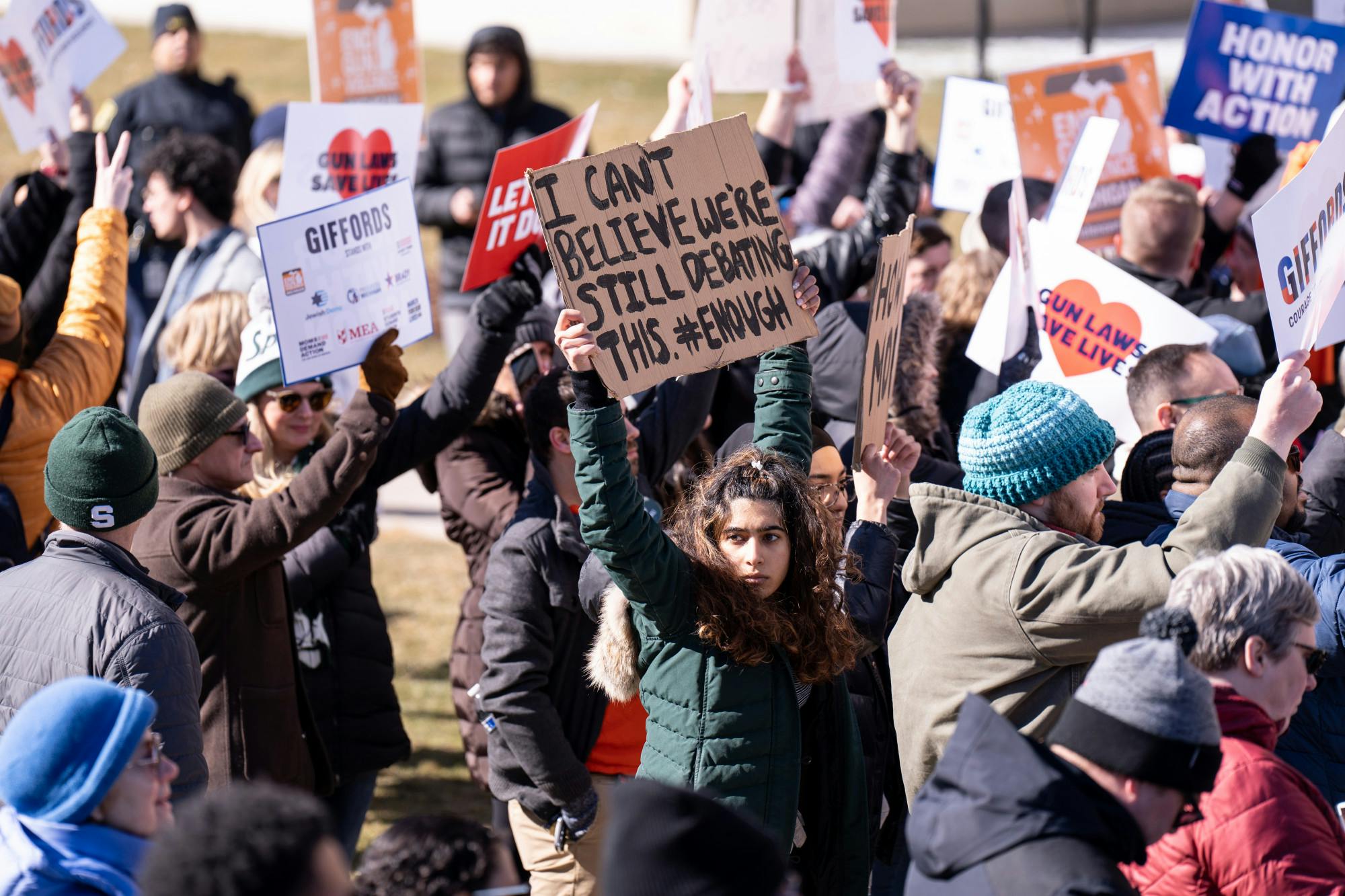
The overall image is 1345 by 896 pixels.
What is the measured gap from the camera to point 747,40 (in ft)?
22.0

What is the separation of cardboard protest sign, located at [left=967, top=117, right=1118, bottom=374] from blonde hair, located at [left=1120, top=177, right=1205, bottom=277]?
0.62 meters

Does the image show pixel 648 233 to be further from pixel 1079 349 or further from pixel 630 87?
pixel 630 87

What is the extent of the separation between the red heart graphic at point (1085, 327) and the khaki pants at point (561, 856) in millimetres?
2247

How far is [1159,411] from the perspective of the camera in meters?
4.79

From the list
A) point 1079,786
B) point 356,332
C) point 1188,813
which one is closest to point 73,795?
point 1079,786

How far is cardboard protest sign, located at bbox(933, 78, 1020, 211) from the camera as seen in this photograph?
7.37 m

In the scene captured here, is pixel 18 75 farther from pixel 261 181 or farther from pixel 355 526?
pixel 355 526

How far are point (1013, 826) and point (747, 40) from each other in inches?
193

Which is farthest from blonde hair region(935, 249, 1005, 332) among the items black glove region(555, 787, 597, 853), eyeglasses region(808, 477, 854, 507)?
black glove region(555, 787, 597, 853)

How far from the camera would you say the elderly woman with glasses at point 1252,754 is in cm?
273

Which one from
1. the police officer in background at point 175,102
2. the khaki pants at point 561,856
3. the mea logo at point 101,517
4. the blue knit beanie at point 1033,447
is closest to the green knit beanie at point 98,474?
the mea logo at point 101,517

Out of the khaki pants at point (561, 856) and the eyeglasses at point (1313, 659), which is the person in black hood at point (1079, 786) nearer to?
the eyeglasses at point (1313, 659)

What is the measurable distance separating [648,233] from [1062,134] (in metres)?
3.99

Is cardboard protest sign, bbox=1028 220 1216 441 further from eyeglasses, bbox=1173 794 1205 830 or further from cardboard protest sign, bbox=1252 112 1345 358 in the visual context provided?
eyeglasses, bbox=1173 794 1205 830
